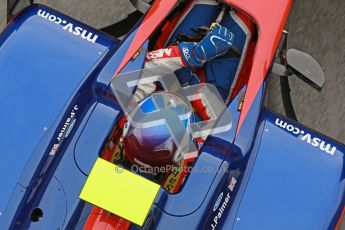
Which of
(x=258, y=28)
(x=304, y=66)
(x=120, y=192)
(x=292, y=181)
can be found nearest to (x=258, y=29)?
(x=258, y=28)

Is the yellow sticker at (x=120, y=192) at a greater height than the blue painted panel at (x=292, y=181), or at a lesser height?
lesser

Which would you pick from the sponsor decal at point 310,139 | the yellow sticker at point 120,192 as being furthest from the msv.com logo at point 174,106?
the sponsor decal at point 310,139

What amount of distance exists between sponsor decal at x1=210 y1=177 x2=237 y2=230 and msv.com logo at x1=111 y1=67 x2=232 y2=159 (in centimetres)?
21

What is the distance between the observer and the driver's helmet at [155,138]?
202cm

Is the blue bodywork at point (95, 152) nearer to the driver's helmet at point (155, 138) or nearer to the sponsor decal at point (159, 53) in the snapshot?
the sponsor decal at point (159, 53)

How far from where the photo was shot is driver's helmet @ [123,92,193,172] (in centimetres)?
202

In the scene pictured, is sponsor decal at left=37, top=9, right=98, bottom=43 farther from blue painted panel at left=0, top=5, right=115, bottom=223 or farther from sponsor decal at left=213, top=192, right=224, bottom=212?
sponsor decal at left=213, top=192, right=224, bottom=212

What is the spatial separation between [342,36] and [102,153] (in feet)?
5.81

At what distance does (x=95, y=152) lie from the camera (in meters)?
2.33

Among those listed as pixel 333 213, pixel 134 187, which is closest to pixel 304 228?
pixel 333 213

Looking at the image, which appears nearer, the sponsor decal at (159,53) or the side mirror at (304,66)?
the sponsor decal at (159,53)

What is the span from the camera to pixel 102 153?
236cm

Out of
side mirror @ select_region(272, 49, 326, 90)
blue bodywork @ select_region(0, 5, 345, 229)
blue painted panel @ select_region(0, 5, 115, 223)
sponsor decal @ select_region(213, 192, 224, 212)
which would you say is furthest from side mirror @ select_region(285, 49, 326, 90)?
blue painted panel @ select_region(0, 5, 115, 223)

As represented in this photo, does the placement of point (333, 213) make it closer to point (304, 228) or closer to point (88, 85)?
point (304, 228)
